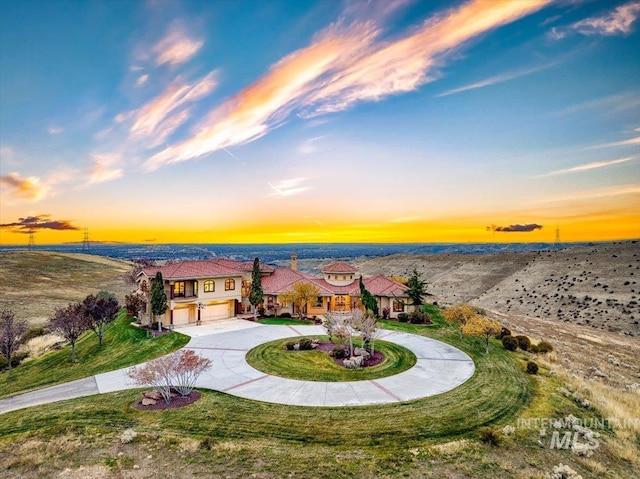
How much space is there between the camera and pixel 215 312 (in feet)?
121

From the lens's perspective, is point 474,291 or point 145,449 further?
point 474,291

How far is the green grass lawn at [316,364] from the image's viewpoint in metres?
20.1

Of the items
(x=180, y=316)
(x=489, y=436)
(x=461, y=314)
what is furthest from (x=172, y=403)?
(x=461, y=314)

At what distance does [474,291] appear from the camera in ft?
255

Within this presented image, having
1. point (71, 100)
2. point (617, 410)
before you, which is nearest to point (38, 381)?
point (71, 100)

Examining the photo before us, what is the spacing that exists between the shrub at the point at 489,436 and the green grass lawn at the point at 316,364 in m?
7.22

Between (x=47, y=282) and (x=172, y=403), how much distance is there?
245 feet

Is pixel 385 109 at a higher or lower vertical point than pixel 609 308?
higher

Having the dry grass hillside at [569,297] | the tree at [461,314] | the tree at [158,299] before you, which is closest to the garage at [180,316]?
the tree at [158,299]

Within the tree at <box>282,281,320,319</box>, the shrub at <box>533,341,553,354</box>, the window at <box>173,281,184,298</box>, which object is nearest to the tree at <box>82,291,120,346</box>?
the window at <box>173,281,184,298</box>

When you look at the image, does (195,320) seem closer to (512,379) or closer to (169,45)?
(169,45)

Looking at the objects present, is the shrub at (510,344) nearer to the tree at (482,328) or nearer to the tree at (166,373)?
the tree at (482,328)

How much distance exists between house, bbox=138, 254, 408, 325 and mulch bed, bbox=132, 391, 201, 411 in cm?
1771

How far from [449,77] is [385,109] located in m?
7.52
